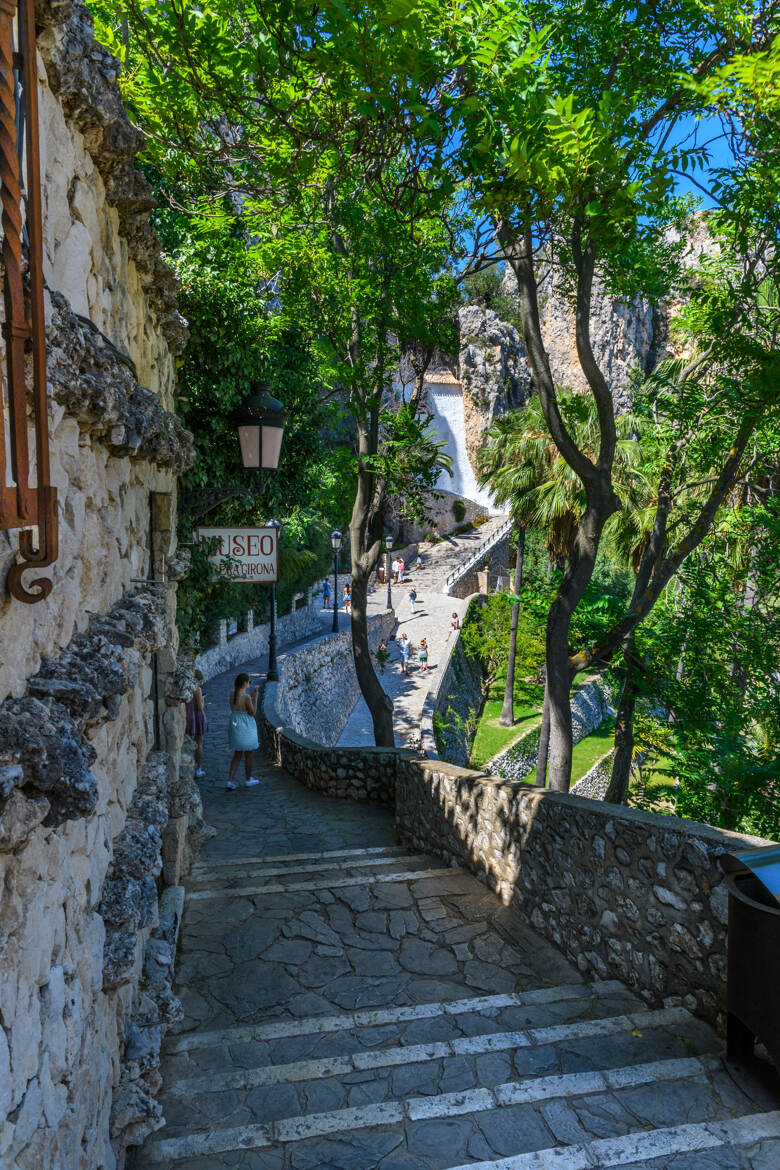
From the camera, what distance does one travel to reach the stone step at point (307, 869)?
6.20m

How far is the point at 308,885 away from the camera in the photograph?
6055 millimetres

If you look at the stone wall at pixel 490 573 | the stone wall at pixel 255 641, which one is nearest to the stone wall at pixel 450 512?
the stone wall at pixel 490 573

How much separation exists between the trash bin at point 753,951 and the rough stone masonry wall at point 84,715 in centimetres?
242

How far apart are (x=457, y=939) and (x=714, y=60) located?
301 inches

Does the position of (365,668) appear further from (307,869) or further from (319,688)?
(319,688)

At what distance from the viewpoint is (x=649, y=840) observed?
4035 mm

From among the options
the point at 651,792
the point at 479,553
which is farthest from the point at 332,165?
the point at 479,553

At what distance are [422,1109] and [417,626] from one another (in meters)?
29.8

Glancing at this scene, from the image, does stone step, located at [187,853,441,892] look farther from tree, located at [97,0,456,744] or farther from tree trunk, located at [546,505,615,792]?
tree, located at [97,0,456,744]

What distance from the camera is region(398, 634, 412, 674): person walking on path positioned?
27.7 m

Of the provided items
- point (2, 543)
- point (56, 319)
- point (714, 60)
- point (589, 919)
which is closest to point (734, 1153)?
point (589, 919)

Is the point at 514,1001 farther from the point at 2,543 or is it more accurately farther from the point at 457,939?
the point at 2,543

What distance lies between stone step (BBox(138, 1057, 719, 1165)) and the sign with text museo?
15.1 feet

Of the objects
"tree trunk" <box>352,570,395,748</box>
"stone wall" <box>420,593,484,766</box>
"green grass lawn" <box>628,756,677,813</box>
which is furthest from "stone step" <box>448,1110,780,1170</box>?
"stone wall" <box>420,593,484,766</box>
